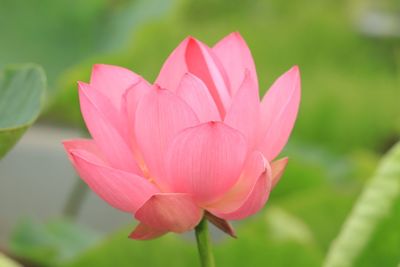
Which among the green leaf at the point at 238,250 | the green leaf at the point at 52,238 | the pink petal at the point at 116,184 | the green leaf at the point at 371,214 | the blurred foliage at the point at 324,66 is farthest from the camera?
the blurred foliage at the point at 324,66

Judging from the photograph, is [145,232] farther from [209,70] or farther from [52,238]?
[52,238]

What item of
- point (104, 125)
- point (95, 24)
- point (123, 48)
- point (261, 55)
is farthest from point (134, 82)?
point (261, 55)

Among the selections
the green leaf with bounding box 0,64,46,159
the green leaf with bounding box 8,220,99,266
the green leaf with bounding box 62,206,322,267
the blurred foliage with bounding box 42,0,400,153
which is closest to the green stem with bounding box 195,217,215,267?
the green leaf with bounding box 0,64,46,159

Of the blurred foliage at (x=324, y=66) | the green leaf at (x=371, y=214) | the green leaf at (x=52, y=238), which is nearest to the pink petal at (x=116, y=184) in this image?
the green leaf at (x=371, y=214)

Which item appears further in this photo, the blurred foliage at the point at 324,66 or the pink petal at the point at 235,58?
the blurred foliage at the point at 324,66

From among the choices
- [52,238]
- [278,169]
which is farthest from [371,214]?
[52,238]

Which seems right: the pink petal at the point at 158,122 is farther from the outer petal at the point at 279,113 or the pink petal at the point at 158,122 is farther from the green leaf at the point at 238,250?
the green leaf at the point at 238,250

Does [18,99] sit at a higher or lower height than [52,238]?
Result: higher

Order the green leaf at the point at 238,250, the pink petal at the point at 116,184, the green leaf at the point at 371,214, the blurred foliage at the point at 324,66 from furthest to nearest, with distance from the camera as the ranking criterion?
1. the blurred foliage at the point at 324,66
2. the green leaf at the point at 238,250
3. the green leaf at the point at 371,214
4. the pink petal at the point at 116,184
